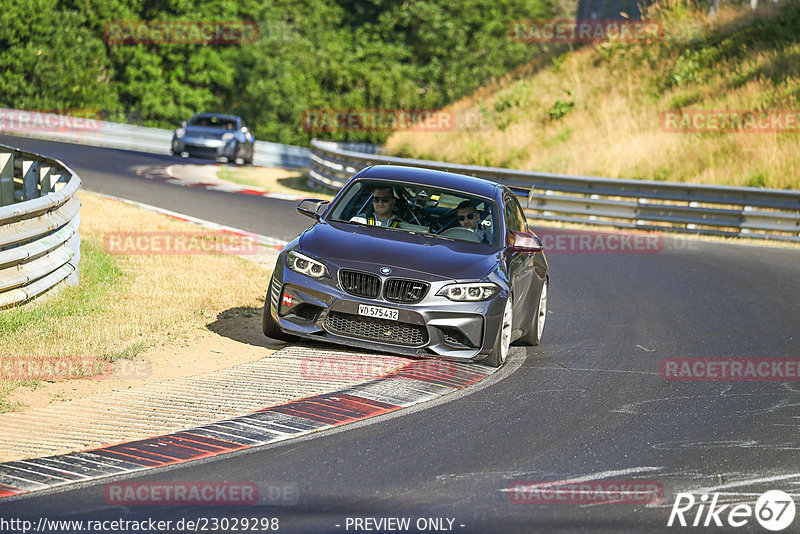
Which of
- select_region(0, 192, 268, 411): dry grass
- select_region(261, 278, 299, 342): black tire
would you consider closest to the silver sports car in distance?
select_region(0, 192, 268, 411): dry grass

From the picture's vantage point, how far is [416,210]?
34.2ft

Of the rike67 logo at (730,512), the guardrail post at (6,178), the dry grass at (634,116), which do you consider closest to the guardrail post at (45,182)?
the guardrail post at (6,178)

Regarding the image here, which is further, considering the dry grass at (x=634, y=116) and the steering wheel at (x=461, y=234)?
the dry grass at (x=634, y=116)

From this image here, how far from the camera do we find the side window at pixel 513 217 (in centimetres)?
1058

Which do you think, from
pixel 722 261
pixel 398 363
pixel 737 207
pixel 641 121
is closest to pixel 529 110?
pixel 641 121

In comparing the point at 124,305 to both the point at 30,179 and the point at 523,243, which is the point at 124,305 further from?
the point at 30,179

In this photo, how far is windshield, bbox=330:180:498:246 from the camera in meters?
10.2

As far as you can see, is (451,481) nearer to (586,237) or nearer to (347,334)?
(347,334)

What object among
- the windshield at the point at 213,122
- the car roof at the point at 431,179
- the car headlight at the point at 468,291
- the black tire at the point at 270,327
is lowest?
the windshield at the point at 213,122

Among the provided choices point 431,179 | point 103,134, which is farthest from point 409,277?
point 103,134

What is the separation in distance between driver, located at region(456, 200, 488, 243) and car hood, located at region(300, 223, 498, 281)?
0.94 ft

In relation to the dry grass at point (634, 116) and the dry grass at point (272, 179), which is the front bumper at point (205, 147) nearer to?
the dry grass at point (272, 179)

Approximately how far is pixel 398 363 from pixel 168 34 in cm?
5603

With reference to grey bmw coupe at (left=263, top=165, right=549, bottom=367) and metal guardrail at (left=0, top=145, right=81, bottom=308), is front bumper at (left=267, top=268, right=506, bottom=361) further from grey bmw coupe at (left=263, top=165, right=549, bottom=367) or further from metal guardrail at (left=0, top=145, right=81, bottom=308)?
metal guardrail at (left=0, top=145, right=81, bottom=308)
